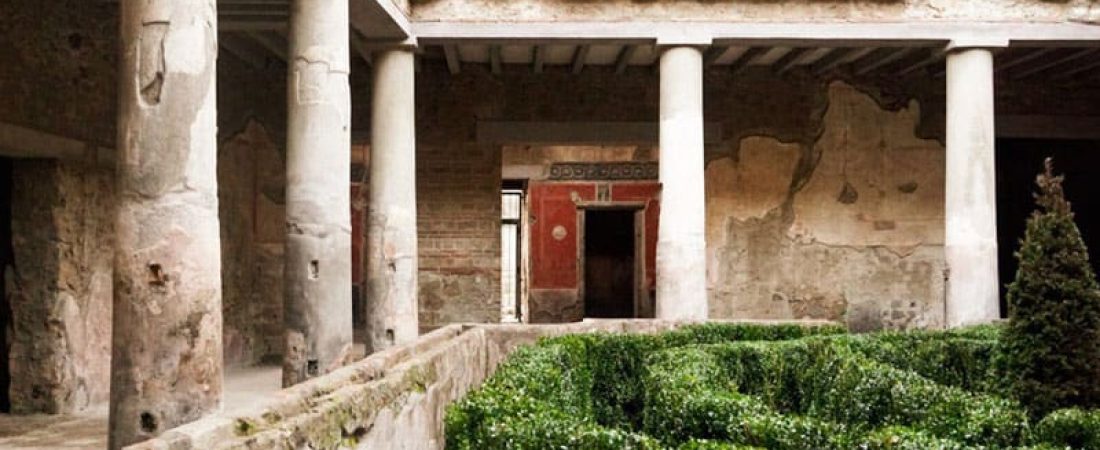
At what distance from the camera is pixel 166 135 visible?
5035mm

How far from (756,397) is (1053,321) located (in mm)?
2116

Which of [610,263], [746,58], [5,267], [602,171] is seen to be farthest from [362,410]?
[610,263]

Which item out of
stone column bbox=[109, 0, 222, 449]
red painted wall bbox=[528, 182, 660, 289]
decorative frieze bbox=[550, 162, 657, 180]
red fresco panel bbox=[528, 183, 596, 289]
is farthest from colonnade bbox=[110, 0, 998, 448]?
red fresco panel bbox=[528, 183, 596, 289]

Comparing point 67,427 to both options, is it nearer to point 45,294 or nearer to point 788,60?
point 45,294

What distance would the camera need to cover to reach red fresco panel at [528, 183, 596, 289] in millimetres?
18891

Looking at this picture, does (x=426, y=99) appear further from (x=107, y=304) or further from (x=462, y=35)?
(x=107, y=304)

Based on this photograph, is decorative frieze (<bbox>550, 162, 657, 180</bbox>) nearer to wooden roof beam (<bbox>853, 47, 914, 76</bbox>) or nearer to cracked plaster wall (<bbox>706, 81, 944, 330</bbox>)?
cracked plaster wall (<bbox>706, 81, 944, 330</bbox>)

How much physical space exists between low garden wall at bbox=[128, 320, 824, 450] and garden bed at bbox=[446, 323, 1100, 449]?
24 centimetres

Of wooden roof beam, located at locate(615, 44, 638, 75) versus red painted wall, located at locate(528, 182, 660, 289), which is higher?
wooden roof beam, located at locate(615, 44, 638, 75)

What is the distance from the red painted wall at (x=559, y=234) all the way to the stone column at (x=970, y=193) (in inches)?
310

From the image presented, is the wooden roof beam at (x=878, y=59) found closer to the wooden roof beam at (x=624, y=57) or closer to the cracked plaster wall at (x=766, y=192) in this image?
the cracked plaster wall at (x=766, y=192)

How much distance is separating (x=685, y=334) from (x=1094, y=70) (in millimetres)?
7824

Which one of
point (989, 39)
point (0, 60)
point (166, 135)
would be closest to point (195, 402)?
point (166, 135)

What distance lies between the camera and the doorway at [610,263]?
2009cm
